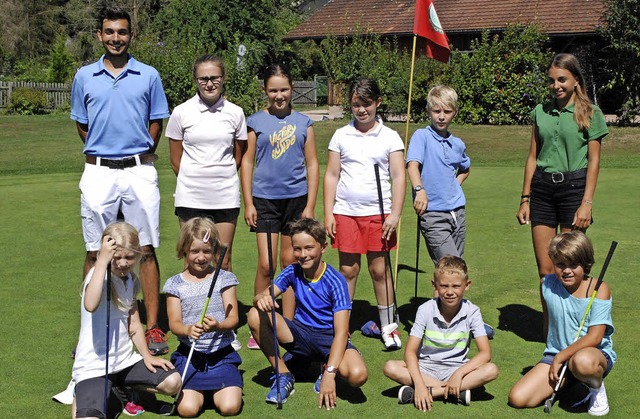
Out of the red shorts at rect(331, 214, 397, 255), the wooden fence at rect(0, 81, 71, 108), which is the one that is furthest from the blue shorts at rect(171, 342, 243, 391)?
the wooden fence at rect(0, 81, 71, 108)

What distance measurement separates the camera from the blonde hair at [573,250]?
5008 mm

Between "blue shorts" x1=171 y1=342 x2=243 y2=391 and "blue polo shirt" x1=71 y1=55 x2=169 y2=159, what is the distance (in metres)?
1.41

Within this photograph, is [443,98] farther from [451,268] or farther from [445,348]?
[445,348]

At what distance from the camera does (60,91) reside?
102 feet

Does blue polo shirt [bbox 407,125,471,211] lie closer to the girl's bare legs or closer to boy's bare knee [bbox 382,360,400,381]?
the girl's bare legs

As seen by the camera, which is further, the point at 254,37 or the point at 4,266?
the point at 254,37

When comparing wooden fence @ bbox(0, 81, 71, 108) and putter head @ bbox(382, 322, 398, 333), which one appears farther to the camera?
wooden fence @ bbox(0, 81, 71, 108)

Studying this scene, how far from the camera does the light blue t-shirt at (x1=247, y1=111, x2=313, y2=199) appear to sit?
6086mm

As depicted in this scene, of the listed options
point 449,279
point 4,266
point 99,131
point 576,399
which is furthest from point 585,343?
point 4,266

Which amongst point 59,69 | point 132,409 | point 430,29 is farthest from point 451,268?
point 59,69

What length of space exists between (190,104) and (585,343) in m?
2.87

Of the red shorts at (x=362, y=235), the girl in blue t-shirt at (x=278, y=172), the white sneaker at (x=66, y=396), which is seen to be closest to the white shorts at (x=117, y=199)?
the girl in blue t-shirt at (x=278, y=172)

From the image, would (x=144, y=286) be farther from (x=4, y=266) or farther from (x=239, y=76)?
(x=239, y=76)

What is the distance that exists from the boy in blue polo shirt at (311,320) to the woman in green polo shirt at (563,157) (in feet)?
5.46
